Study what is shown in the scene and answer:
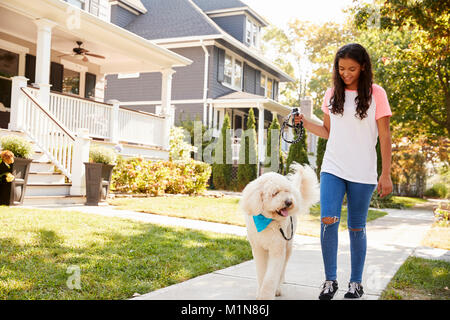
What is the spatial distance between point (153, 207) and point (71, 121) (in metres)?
3.39

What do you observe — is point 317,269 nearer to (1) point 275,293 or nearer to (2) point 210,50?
(1) point 275,293

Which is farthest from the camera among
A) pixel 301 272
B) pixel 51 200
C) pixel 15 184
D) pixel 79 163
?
pixel 79 163

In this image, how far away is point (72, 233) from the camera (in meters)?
5.08

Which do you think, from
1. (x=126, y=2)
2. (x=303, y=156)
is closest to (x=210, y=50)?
(x=126, y=2)

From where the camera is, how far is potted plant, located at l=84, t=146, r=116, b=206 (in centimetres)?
834

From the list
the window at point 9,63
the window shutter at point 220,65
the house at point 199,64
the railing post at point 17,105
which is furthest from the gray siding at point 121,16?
the railing post at point 17,105

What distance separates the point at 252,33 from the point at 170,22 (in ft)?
17.0

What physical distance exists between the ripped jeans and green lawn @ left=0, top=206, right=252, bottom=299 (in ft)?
4.09

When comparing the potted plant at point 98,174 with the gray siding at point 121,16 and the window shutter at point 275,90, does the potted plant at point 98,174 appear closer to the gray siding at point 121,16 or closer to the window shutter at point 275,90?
the gray siding at point 121,16

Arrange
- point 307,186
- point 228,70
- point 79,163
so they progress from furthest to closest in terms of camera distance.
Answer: point 228,70 → point 79,163 → point 307,186

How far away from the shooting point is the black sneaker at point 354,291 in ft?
10.6

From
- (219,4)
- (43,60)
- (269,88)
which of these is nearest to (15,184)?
(43,60)

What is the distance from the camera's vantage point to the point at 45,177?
8.33m

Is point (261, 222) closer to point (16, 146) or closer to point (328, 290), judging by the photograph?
point (328, 290)
